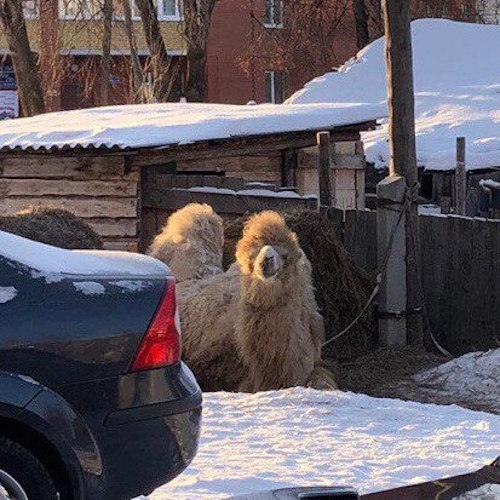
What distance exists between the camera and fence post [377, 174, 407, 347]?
12.8 meters

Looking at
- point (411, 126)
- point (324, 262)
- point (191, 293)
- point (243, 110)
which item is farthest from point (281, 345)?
point (243, 110)

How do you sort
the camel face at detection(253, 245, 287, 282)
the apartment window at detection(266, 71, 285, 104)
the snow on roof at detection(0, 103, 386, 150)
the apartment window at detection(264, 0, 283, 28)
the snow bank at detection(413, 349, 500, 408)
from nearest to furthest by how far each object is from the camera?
the camel face at detection(253, 245, 287, 282) → the snow bank at detection(413, 349, 500, 408) → the snow on roof at detection(0, 103, 386, 150) → the apartment window at detection(264, 0, 283, 28) → the apartment window at detection(266, 71, 285, 104)

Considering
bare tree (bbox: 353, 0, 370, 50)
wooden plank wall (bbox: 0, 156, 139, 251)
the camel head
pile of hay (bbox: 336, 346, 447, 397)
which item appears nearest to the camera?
the camel head

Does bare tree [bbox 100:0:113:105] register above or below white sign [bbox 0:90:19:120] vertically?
above

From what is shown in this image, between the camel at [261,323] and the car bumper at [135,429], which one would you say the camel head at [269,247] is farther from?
the car bumper at [135,429]

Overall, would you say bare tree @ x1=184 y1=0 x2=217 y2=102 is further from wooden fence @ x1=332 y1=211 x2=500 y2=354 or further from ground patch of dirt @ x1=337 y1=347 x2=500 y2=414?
ground patch of dirt @ x1=337 y1=347 x2=500 y2=414

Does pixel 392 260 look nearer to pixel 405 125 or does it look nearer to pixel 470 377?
pixel 405 125

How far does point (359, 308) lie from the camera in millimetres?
13195

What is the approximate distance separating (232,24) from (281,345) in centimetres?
3553

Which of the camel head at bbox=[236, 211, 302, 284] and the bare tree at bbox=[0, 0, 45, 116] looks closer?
the camel head at bbox=[236, 211, 302, 284]

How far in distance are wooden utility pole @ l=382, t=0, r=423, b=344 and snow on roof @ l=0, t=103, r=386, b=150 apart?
11.6ft

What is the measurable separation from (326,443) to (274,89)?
37.5 m

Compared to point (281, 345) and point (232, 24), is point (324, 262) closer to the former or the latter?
point (281, 345)

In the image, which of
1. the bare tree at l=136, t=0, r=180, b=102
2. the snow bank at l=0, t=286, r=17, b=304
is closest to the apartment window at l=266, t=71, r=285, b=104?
the bare tree at l=136, t=0, r=180, b=102
